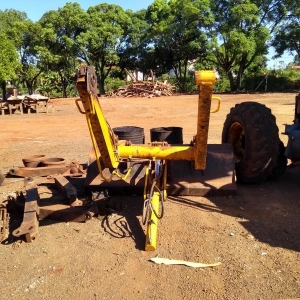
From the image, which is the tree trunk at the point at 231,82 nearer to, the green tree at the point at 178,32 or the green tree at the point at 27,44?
the green tree at the point at 178,32

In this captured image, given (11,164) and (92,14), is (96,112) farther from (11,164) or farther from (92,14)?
(92,14)

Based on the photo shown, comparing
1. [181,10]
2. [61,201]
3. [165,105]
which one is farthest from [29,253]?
[181,10]

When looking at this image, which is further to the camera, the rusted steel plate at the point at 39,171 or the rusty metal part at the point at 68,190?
the rusted steel plate at the point at 39,171

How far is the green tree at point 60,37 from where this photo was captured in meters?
32.7

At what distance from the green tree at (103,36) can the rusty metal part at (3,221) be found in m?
29.9

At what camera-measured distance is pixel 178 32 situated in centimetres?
3188

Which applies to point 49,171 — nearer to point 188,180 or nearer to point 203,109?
point 188,180

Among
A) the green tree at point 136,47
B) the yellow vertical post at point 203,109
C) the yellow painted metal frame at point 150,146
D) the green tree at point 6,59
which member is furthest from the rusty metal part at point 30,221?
the green tree at point 136,47

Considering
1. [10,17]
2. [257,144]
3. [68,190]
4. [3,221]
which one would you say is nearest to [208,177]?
[257,144]

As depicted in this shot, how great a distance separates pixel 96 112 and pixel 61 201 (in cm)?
194

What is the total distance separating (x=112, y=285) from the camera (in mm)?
2994

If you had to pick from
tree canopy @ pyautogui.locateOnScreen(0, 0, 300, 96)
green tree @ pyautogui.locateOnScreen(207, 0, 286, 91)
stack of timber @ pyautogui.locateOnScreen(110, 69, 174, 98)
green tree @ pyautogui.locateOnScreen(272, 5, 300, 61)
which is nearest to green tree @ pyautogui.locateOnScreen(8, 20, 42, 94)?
tree canopy @ pyautogui.locateOnScreen(0, 0, 300, 96)

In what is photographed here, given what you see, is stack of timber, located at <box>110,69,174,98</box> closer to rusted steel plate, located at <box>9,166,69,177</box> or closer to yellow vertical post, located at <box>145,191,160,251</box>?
rusted steel plate, located at <box>9,166,69,177</box>

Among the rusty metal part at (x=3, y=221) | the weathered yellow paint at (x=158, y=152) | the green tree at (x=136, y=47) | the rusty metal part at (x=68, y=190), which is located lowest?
the rusty metal part at (x=3, y=221)
